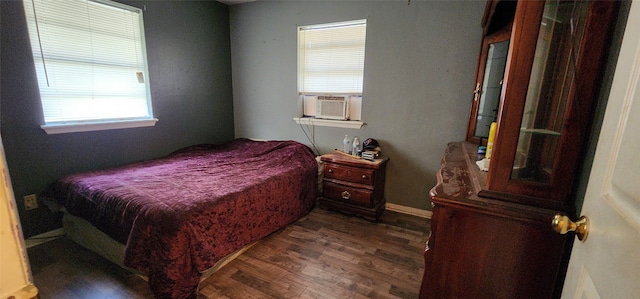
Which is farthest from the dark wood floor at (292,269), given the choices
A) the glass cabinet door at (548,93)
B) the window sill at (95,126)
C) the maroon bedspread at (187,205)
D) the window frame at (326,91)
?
the window frame at (326,91)

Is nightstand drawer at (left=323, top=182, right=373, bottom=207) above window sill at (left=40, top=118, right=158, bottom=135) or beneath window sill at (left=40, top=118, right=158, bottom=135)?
beneath

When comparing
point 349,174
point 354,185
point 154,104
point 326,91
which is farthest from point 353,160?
point 154,104

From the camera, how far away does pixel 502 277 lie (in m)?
1.05

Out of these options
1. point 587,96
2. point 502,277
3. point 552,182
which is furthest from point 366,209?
point 587,96

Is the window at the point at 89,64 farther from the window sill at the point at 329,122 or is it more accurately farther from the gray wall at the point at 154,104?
the window sill at the point at 329,122

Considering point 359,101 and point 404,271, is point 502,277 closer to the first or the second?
point 404,271

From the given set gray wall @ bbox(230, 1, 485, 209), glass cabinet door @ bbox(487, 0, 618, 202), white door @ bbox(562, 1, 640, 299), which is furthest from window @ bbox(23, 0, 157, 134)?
white door @ bbox(562, 1, 640, 299)

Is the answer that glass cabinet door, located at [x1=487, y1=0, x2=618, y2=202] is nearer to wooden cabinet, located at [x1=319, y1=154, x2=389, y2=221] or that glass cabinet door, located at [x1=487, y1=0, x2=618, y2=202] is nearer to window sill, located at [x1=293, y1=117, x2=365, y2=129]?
wooden cabinet, located at [x1=319, y1=154, x2=389, y2=221]

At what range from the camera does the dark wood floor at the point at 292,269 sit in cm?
168

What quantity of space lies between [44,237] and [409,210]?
10.8 feet

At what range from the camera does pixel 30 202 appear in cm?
213

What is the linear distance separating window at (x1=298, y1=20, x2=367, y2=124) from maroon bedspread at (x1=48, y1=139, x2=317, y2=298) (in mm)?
869

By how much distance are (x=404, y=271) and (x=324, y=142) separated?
1.69 meters

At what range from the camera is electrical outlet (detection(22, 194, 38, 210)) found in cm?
211
